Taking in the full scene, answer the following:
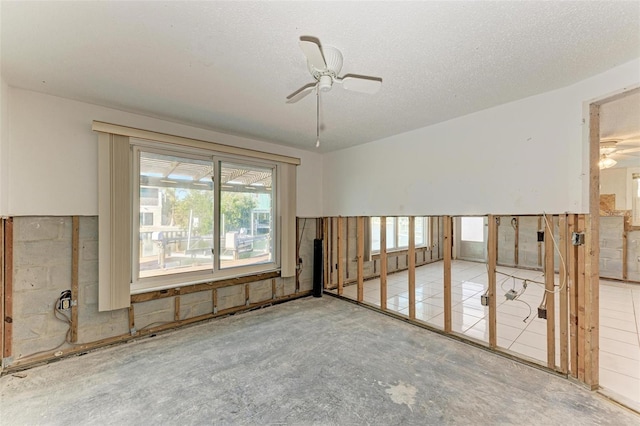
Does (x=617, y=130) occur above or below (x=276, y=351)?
above

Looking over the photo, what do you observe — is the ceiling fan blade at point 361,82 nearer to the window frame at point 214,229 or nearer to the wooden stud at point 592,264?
the wooden stud at point 592,264

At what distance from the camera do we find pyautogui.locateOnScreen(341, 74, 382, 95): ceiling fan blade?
5.94 ft

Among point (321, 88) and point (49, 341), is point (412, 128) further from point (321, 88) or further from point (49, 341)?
point (49, 341)

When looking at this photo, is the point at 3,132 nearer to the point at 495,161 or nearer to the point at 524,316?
the point at 495,161

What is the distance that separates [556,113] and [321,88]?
7.57ft

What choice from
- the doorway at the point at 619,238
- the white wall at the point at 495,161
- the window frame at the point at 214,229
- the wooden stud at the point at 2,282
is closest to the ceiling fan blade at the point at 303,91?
the window frame at the point at 214,229

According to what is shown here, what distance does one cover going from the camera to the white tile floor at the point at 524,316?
2.49 metres

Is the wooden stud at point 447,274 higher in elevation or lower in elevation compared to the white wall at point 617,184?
lower

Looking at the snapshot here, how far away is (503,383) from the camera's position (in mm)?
2289

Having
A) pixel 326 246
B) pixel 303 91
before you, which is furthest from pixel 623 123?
pixel 326 246

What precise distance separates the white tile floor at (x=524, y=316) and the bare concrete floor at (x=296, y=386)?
0.42 metres

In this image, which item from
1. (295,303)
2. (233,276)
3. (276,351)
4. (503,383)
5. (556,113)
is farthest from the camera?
(295,303)

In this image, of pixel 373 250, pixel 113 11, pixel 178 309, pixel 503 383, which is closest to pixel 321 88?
pixel 113 11

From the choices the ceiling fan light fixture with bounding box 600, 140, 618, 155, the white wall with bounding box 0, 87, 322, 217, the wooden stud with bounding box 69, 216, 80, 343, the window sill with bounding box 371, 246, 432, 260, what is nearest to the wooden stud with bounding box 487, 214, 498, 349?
the ceiling fan light fixture with bounding box 600, 140, 618, 155
